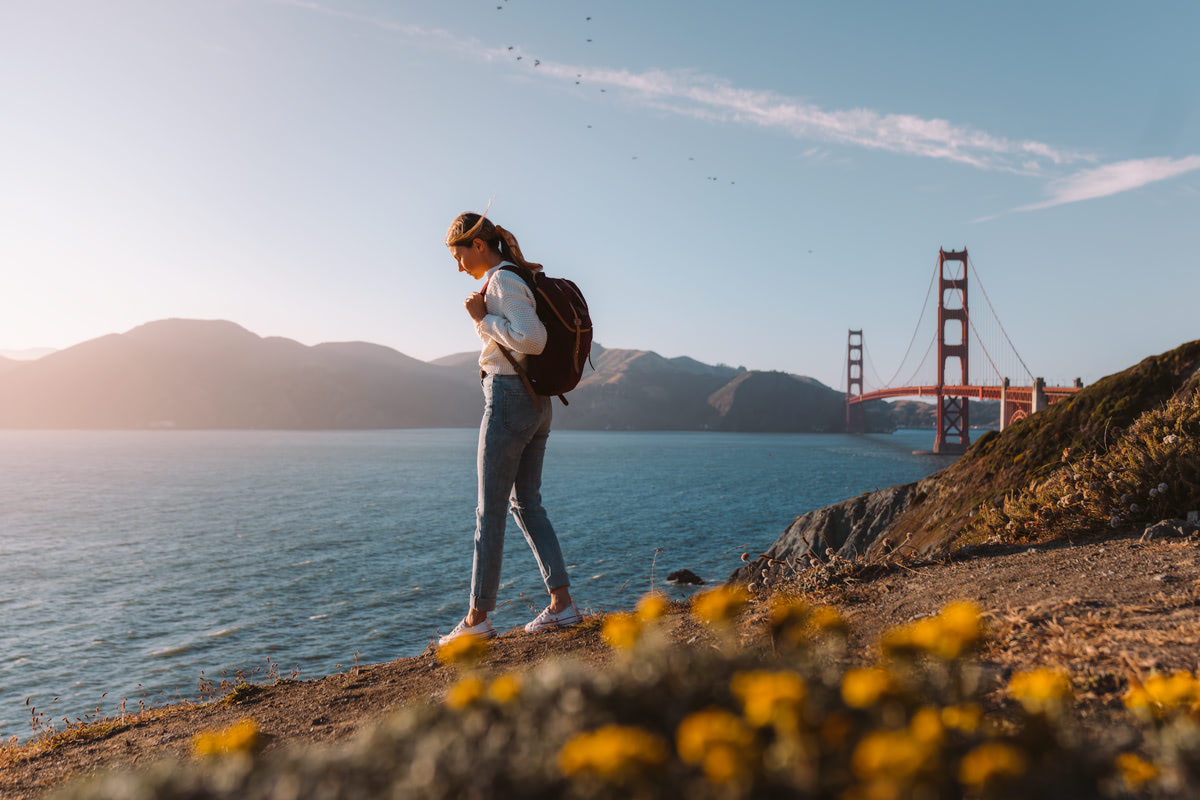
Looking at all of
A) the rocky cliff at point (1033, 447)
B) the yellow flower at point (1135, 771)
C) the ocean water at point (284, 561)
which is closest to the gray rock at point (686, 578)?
the ocean water at point (284, 561)

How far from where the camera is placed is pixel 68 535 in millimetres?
26109

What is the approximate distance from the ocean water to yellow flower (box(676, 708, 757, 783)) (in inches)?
162

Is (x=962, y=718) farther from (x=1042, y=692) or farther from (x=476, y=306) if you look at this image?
(x=476, y=306)

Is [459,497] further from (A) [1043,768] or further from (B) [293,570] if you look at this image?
(A) [1043,768]

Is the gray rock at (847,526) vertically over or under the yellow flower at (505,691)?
under

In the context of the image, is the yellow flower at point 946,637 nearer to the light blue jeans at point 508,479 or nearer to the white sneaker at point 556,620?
the light blue jeans at point 508,479

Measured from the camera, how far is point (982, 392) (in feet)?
154

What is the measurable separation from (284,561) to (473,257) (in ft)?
65.0

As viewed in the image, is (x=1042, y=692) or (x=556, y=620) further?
(x=556, y=620)

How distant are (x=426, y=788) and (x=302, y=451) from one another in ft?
277

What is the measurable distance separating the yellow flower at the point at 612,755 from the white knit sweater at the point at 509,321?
8.72ft

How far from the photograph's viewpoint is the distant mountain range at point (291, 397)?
152125 millimetres

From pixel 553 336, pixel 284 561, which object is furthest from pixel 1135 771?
pixel 284 561

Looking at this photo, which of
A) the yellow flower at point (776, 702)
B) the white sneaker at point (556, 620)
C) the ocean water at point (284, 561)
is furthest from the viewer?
the ocean water at point (284, 561)
